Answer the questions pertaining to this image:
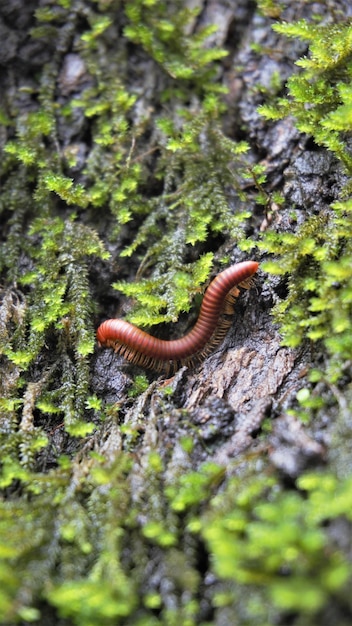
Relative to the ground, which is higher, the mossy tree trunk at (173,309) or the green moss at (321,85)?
the green moss at (321,85)

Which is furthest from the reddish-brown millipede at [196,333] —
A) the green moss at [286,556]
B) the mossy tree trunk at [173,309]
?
the green moss at [286,556]

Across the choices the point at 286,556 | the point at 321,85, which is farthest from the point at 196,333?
the point at 321,85

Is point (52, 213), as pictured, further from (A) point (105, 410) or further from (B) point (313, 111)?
(B) point (313, 111)

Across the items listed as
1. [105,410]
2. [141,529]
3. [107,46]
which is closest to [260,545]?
[141,529]

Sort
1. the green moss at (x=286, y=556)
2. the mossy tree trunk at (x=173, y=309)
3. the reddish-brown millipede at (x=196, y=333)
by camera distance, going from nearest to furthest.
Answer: the green moss at (x=286, y=556) < the mossy tree trunk at (x=173, y=309) < the reddish-brown millipede at (x=196, y=333)

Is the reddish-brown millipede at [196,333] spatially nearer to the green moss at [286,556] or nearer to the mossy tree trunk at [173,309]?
the mossy tree trunk at [173,309]

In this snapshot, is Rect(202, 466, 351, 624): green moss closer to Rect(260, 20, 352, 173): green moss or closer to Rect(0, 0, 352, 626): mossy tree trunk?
Rect(0, 0, 352, 626): mossy tree trunk

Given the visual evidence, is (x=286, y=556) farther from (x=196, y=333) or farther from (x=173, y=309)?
(x=173, y=309)

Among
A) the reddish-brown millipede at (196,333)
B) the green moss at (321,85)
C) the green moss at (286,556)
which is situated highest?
the green moss at (321,85)

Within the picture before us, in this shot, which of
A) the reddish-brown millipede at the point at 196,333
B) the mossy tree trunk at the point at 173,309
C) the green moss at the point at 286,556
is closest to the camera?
the green moss at the point at 286,556
